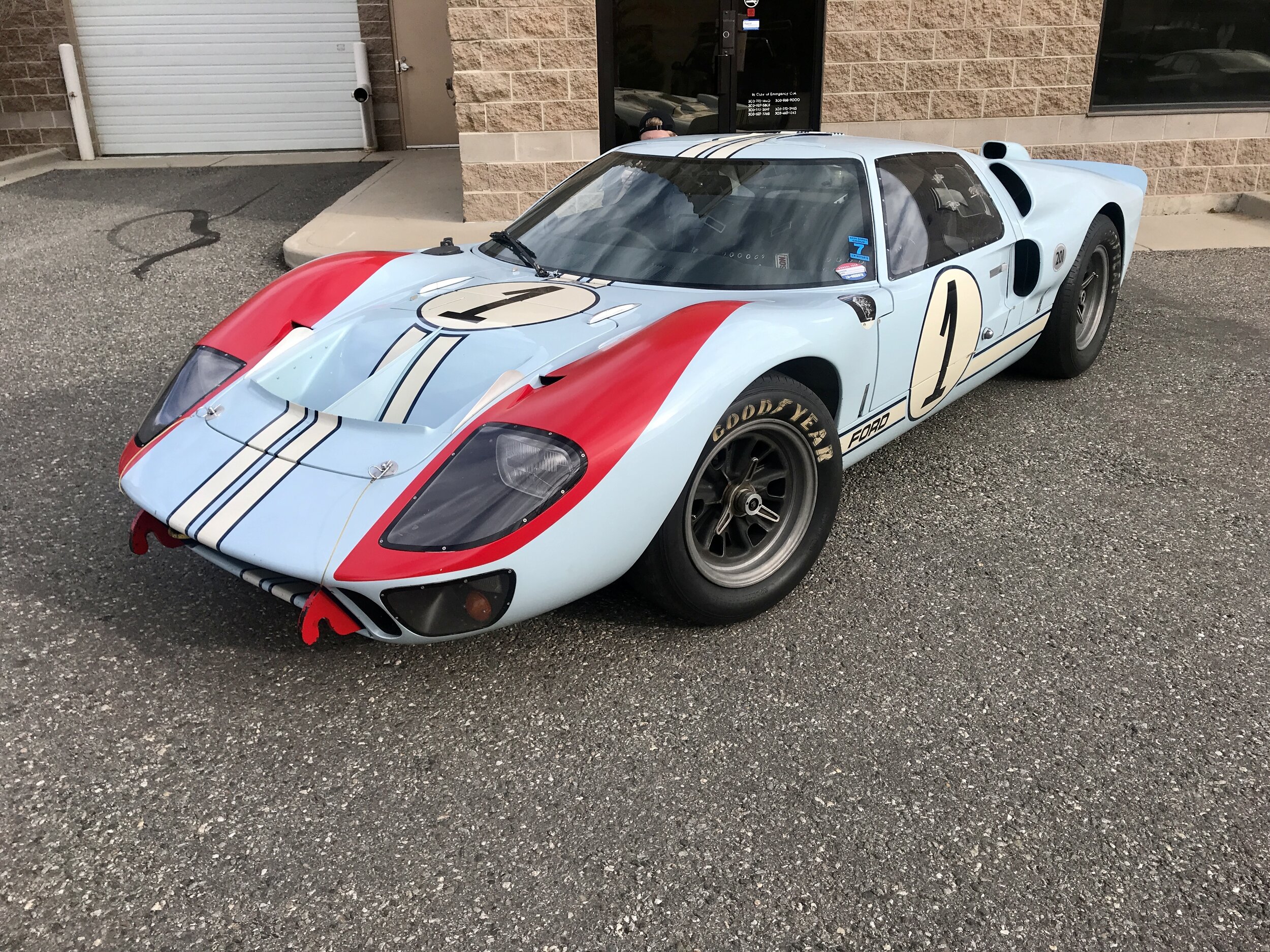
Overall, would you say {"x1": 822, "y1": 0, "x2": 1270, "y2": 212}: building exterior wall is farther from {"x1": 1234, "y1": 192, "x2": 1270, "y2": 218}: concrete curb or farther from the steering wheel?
the steering wheel

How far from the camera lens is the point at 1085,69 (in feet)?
27.1

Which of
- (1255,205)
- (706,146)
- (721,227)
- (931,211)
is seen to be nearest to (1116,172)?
(931,211)

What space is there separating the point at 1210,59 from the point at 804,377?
7.94m

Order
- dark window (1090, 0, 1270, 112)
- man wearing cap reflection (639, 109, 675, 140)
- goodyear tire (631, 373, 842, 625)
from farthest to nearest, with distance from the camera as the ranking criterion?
dark window (1090, 0, 1270, 112) < man wearing cap reflection (639, 109, 675, 140) < goodyear tire (631, 373, 842, 625)

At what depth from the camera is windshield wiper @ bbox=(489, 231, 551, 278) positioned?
11.3ft

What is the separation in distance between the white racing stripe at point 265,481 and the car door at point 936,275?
1.71m

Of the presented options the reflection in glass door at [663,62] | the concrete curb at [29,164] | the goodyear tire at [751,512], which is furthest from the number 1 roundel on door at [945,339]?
the concrete curb at [29,164]

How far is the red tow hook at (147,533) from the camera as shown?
2641 mm

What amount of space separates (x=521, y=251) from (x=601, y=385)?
4.37 feet

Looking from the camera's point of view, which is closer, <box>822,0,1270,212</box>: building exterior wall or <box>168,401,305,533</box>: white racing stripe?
<box>168,401,305,533</box>: white racing stripe

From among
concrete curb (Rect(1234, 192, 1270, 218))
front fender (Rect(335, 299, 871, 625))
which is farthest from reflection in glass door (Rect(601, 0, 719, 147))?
front fender (Rect(335, 299, 871, 625))

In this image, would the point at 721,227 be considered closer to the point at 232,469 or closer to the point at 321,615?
the point at 232,469

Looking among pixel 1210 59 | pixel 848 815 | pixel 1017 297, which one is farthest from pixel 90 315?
pixel 1210 59

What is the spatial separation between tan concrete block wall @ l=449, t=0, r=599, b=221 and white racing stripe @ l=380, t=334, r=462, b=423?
17.3ft
